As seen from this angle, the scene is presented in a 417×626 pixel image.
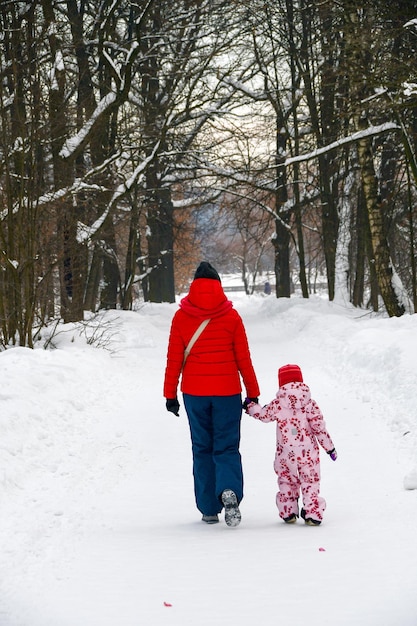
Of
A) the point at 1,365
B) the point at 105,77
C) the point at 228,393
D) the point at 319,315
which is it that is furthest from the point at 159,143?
the point at 228,393

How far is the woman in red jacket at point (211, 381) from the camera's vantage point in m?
5.63

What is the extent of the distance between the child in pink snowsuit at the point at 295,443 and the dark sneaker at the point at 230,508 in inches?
13.4

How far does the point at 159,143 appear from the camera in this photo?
19594 mm

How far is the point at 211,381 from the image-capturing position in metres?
5.62

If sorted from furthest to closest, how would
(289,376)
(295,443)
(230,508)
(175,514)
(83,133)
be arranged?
(83,133) < (175,514) < (289,376) < (295,443) < (230,508)

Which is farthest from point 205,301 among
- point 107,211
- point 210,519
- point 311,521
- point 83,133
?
point 107,211

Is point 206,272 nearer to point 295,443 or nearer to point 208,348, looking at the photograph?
→ point 208,348

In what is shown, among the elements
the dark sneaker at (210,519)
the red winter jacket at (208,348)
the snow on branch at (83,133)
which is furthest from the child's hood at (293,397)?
the snow on branch at (83,133)

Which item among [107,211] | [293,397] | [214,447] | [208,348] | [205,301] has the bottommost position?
[214,447]

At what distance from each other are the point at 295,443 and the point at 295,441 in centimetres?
1

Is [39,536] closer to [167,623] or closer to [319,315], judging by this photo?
[167,623]

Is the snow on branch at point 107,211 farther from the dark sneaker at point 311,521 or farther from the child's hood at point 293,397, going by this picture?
the dark sneaker at point 311,521

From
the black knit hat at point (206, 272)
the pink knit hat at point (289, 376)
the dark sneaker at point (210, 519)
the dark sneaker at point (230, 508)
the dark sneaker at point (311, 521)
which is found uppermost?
the black knit hat at point (206, 272)

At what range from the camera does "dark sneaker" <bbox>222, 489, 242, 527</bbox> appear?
5430mm
